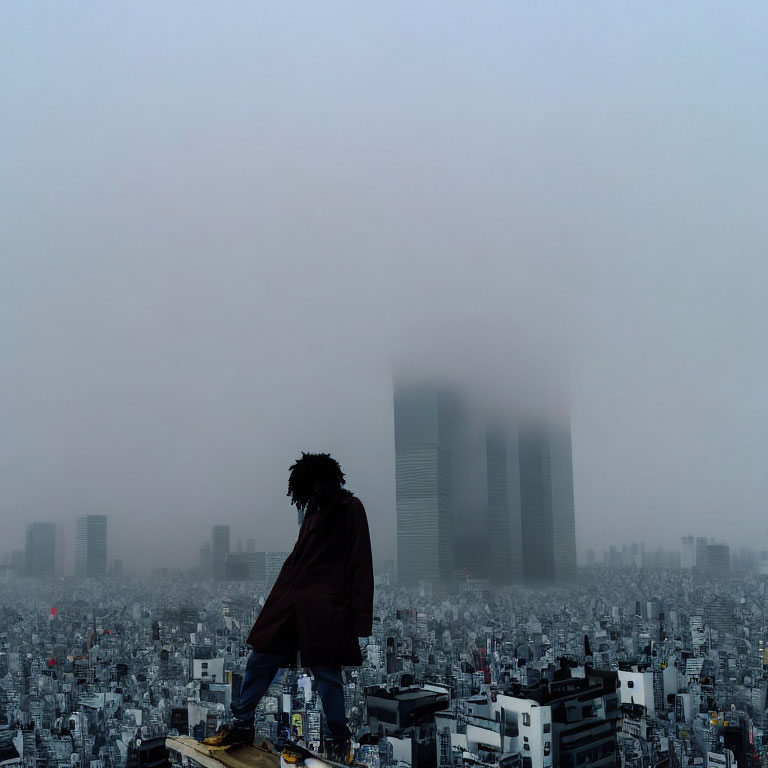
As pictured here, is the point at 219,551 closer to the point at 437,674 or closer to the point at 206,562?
the point at 206,562

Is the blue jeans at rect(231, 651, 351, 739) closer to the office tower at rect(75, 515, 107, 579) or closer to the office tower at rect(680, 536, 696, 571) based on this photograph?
the office tower at rect(75, 515, 107, 579)

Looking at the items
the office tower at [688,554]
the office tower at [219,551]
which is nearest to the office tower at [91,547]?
the office tower at [219,551]

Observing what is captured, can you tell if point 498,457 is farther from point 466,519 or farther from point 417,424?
point 417,424

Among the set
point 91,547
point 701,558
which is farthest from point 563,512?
point 91,547

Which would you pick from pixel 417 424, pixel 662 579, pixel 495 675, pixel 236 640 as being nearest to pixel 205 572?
pixel 236 640

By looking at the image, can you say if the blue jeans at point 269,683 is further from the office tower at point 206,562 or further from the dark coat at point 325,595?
the office tower at point 206,562

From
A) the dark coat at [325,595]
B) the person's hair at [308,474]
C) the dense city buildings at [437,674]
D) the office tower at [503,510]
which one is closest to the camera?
the dark coat at [325,595]
